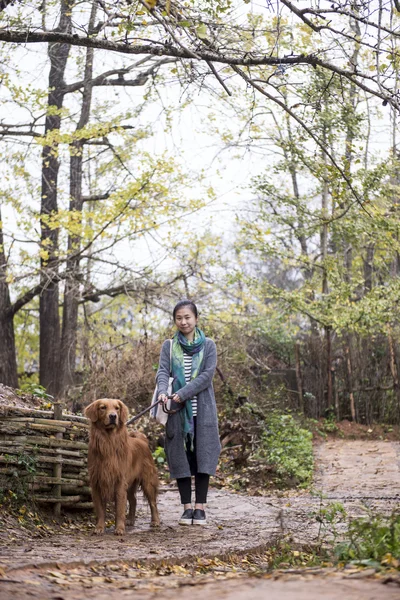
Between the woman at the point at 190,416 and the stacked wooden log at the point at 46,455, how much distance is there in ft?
2.80

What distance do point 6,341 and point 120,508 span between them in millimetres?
9699

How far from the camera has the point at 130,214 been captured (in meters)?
13.8

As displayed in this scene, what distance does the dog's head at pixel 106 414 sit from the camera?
6.54 metres

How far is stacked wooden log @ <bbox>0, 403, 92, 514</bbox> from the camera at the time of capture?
21.9ft

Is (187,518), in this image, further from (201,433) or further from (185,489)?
(201,433)

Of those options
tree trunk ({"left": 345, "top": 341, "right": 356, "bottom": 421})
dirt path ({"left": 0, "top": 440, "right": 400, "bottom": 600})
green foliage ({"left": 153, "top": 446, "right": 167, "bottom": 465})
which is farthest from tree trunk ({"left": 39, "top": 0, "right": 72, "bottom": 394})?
dirt path ({"left": 0, "top": 440, "right": 400, "bottom": 600})

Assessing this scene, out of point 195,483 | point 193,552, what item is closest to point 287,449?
point 195,483

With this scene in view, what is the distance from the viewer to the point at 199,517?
7.20m

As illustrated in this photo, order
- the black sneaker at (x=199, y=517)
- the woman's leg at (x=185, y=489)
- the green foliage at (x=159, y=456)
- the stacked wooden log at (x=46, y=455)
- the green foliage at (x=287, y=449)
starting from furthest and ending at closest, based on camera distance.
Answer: the green foliage at (x=159, y=456), the green foliage at (x=287, y=449), the woman's leg at (x=185, y=489), the black sneaker at (x=199, y=517), the stacked wooden log at (x=46, y=455)

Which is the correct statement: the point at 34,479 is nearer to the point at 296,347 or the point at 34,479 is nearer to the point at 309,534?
the point at 309,534

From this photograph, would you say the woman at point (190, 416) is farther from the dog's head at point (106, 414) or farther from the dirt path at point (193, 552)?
the dog's head at point (106, 414)

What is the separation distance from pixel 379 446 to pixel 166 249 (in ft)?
17.0

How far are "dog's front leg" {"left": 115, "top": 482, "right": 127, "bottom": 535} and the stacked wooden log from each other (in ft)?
2.28

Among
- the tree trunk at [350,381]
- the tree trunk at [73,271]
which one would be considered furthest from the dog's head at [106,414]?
the tree trunk at [350,381]
